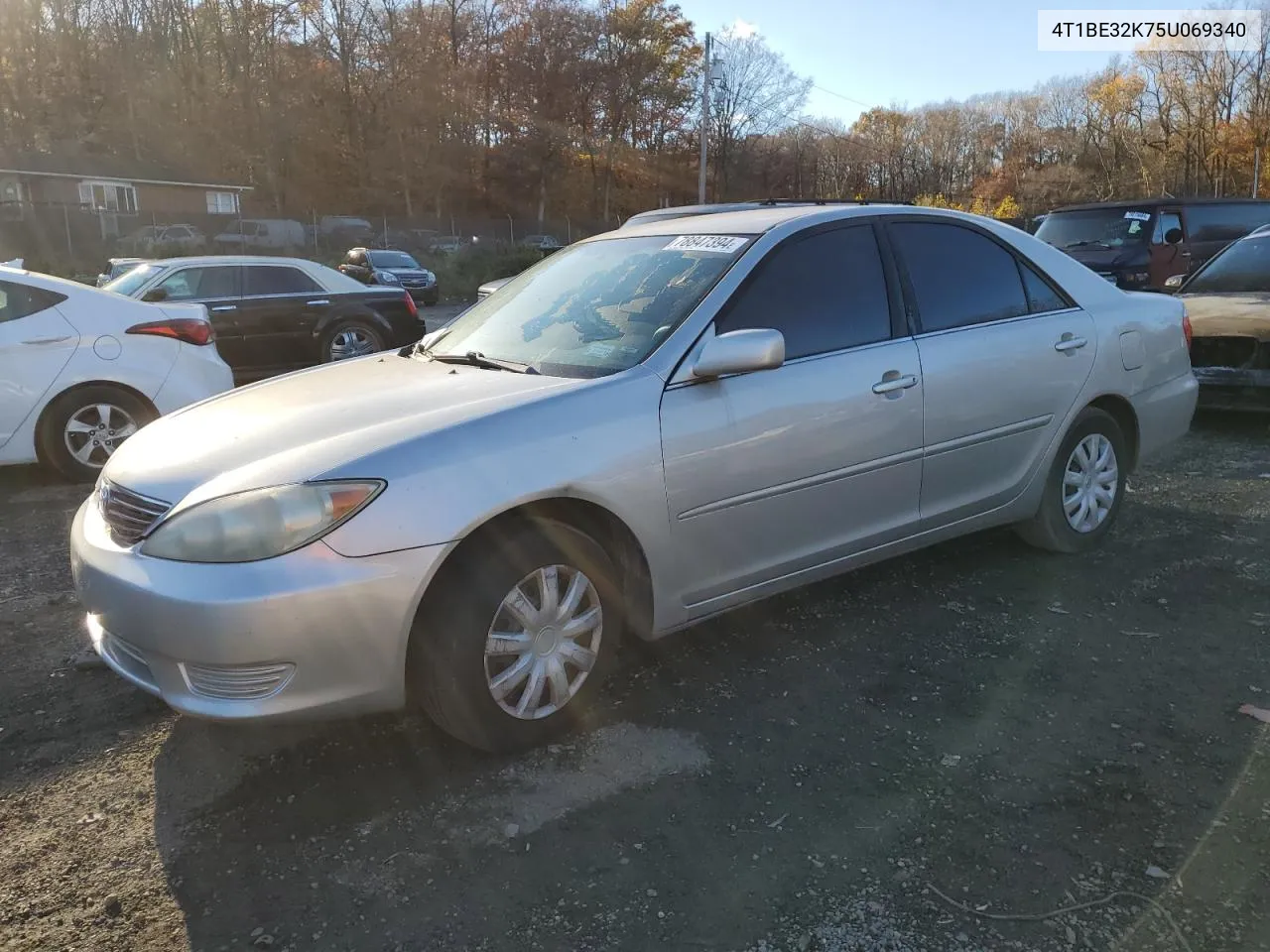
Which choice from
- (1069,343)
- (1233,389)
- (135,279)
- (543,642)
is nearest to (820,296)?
(1069,343)

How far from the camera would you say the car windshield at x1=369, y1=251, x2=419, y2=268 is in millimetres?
23859

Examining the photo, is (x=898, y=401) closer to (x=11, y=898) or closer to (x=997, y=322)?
(x=997, y=322)

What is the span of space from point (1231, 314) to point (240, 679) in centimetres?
777

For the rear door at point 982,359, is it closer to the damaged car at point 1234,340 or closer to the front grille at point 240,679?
the front grille at point 240,679

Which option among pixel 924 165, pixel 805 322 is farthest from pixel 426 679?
pixel 924 165

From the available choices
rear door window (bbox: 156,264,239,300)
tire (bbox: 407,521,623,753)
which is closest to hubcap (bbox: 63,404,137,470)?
rear door window (bbox: 156,264,239,300)

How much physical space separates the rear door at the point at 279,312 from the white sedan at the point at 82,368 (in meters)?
3.49

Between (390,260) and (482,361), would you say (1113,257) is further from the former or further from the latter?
(390,260)

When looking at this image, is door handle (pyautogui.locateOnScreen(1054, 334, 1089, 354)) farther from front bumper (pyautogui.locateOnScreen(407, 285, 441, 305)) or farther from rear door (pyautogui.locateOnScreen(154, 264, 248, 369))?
front bumper (pyautogui.locateOnScreen(407, 285, 441, 305))

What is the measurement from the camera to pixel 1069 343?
174 inches

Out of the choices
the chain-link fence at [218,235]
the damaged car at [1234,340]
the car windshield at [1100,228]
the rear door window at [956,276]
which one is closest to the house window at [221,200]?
the chain-link fence at [218,235]

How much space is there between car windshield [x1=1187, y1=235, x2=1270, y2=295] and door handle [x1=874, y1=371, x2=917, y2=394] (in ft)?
19.3

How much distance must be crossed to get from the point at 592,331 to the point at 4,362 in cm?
443

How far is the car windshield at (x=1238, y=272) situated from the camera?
821 cm
